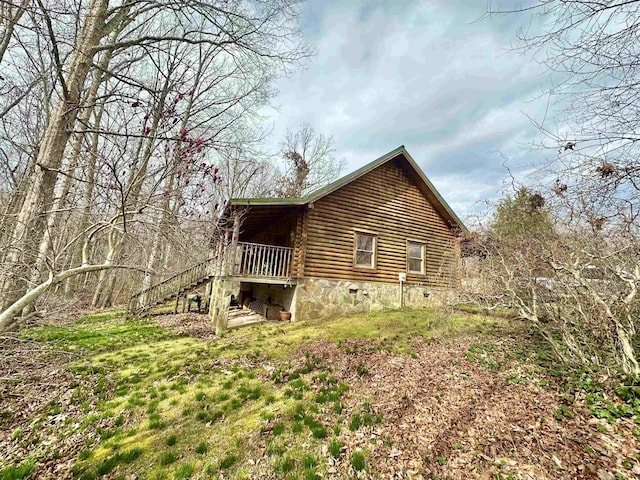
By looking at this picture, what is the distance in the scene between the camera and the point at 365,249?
40.1 feet

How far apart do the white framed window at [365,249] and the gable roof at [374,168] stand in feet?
8.21

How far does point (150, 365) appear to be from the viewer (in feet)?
21.0

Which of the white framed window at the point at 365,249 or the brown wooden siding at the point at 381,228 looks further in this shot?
the white framed window at the point at 365,249

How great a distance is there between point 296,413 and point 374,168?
1062 centimetres

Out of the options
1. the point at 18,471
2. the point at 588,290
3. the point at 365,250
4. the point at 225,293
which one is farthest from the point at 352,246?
the point at 18,471

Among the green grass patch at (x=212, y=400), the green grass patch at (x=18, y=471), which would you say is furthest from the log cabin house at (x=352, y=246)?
the green grass patch at (x=18, y=471)

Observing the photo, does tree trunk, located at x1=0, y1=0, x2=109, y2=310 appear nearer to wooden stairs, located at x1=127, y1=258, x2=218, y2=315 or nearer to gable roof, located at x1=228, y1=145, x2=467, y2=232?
gable roof, located at x1=228, y1=145, x2=467, y2=232

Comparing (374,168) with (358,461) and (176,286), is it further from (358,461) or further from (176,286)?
(176,286)

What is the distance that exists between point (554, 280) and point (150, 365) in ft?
29.9

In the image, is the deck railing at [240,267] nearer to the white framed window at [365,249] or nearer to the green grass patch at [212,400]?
the green grass patch at [212,400]

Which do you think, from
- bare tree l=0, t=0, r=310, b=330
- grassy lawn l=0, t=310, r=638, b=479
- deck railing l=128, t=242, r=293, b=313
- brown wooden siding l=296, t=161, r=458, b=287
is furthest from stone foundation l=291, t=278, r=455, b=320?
bare tree l=0, t=0, r=310, b=330

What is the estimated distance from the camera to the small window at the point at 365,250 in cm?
1205

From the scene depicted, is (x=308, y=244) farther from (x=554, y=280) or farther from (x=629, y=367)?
(x=629, y=367)

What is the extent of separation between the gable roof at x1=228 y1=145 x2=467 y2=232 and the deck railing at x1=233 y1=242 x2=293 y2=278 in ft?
5.41
